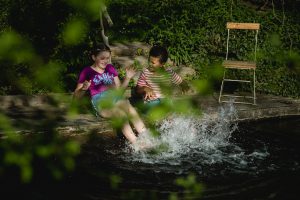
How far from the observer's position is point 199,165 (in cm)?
484

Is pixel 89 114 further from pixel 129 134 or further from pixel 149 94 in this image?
pixel 149 94

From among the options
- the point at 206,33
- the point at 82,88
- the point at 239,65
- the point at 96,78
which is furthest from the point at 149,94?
the point at 206,33

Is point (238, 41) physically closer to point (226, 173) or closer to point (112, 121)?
point (226, 173)

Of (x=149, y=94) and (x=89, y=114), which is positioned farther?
(x=89, y=114)

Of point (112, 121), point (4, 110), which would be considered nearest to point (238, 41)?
point (4, 110)

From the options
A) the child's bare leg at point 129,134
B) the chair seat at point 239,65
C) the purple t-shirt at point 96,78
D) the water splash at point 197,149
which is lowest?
the water splash at point 197,149

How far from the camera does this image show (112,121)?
4.63ft

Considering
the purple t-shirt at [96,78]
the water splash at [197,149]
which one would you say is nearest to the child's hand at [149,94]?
the water splash at [197,149]

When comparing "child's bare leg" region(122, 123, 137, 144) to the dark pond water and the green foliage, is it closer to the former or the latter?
the dark pond water

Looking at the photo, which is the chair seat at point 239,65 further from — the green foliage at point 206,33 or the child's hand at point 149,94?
the child's hand at point 149,94

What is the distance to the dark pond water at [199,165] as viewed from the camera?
13.2 feet

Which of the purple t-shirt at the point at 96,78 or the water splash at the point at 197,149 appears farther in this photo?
the purple t-shirt at the point at 96,78

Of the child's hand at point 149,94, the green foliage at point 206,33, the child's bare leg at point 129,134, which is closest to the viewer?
the child's hand at point 149,94

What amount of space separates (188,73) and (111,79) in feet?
12.7
